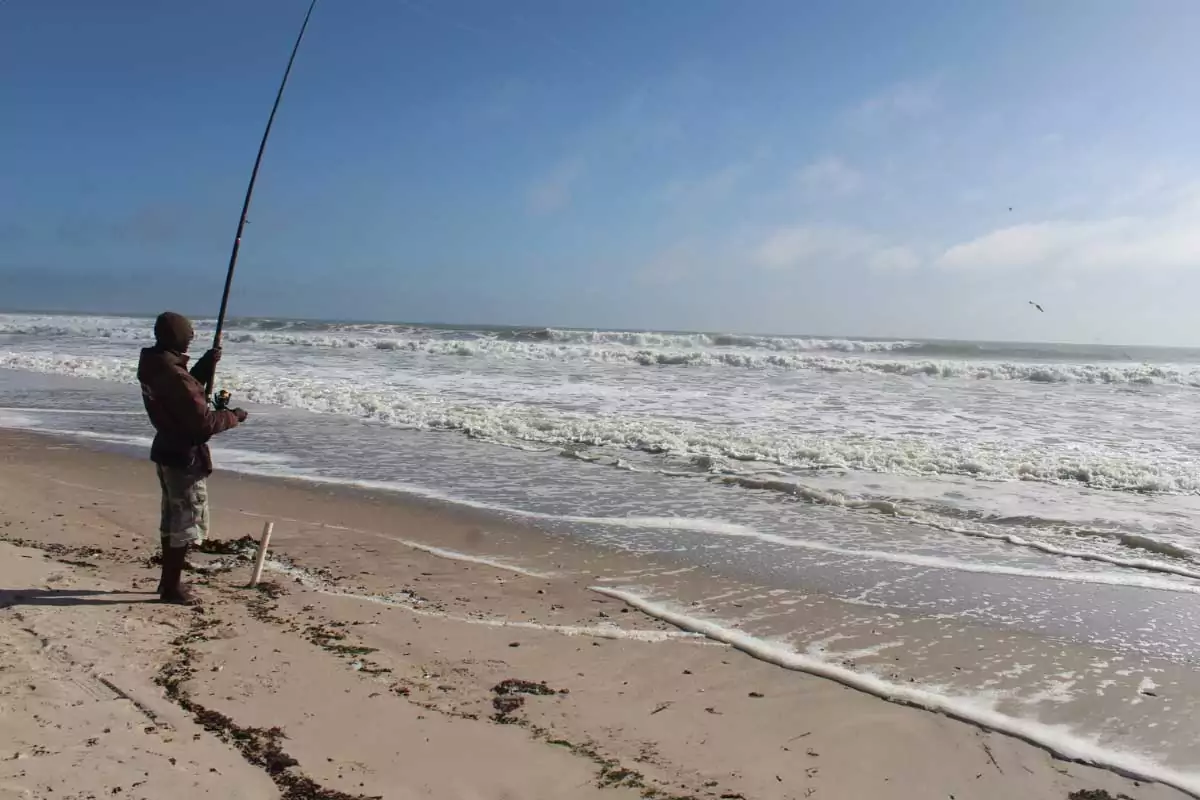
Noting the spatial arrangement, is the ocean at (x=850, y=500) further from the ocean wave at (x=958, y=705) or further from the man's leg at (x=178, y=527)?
the man's leg at (x=178, y=527)

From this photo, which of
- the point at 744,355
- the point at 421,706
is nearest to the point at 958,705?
the point at 421,706

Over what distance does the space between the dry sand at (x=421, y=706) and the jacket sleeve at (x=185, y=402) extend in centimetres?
97

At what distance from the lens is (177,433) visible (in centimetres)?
403

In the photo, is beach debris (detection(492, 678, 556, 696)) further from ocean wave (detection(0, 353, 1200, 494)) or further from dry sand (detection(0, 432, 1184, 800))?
ocean wave (detection(0, 353, 1200, 494))

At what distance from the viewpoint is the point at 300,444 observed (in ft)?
32.9

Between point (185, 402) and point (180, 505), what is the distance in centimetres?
61

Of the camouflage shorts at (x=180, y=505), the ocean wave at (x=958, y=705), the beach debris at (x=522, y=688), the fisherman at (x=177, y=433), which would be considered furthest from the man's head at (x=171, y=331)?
the ocean wave at (x=958, y=705)

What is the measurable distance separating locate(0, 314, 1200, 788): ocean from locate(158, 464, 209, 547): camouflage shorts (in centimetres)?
220

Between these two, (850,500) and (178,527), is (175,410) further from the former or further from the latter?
(850,500)

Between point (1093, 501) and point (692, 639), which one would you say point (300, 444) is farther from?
point (1093, 501)

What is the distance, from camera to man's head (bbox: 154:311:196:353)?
155 inches

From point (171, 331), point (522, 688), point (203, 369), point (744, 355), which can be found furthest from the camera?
point (744, 355)

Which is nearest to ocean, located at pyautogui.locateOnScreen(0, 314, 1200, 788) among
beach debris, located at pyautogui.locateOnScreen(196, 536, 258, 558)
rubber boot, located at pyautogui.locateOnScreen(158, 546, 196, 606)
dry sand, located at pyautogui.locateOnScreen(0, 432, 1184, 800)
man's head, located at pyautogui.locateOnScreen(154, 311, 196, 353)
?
dry sand, located at pyautogui.locateOnScreen(0, 432, 1184, 800)

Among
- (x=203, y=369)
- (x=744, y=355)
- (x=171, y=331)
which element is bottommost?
(x=203, y=369)
